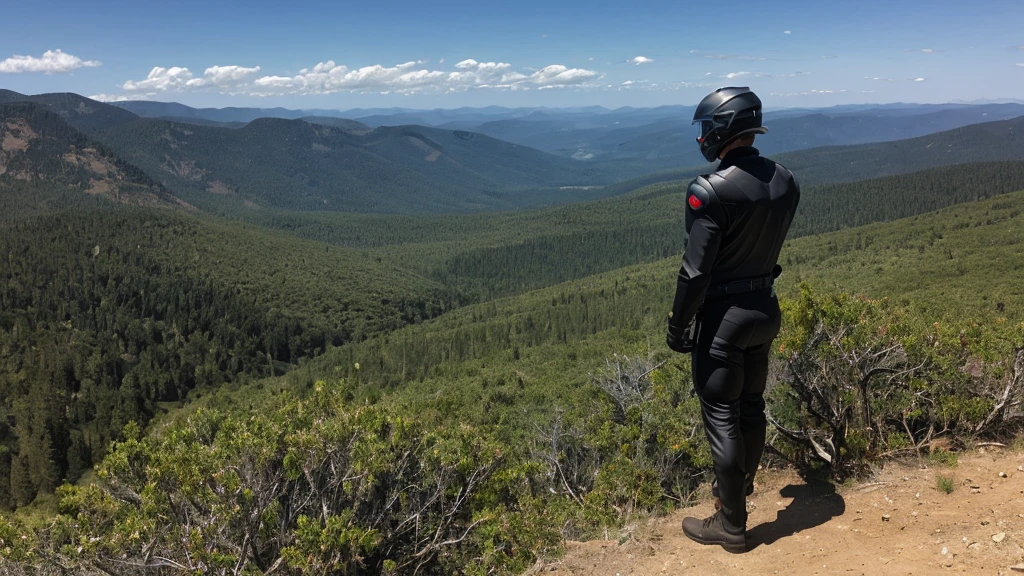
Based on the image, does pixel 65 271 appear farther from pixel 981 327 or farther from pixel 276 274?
pixel 981 327

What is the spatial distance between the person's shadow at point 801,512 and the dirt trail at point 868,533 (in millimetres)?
11

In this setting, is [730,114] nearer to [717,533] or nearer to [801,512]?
[717,533]

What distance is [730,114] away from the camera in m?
5.28

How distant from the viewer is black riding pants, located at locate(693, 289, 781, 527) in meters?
5.25

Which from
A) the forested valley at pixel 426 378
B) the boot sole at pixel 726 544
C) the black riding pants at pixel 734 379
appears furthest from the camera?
the forested valley at pixel 426 378

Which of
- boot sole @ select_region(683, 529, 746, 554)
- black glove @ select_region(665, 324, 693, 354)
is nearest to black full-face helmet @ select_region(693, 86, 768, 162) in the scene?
black glove @ select_region(665, 324, 693, 354)

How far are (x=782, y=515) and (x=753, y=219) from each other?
11.8 ft

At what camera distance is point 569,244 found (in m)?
179

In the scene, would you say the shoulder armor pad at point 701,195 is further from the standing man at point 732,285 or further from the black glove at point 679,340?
the black glove at point 679,340

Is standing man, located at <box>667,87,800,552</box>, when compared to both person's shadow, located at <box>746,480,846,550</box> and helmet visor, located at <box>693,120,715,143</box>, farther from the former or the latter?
person's shadow, located at <box>746,480,846,550</box>

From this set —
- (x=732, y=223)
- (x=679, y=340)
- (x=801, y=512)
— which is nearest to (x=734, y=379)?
(x=679, y=340)

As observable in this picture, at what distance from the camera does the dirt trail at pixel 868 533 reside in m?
4.97

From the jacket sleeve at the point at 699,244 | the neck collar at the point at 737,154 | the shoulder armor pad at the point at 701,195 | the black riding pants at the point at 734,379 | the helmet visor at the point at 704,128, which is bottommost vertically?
the black riding pants at the point at 734,379

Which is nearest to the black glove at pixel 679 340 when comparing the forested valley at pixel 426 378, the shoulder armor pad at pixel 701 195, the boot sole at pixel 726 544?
the shoulder armor pad at pixel 701 195
